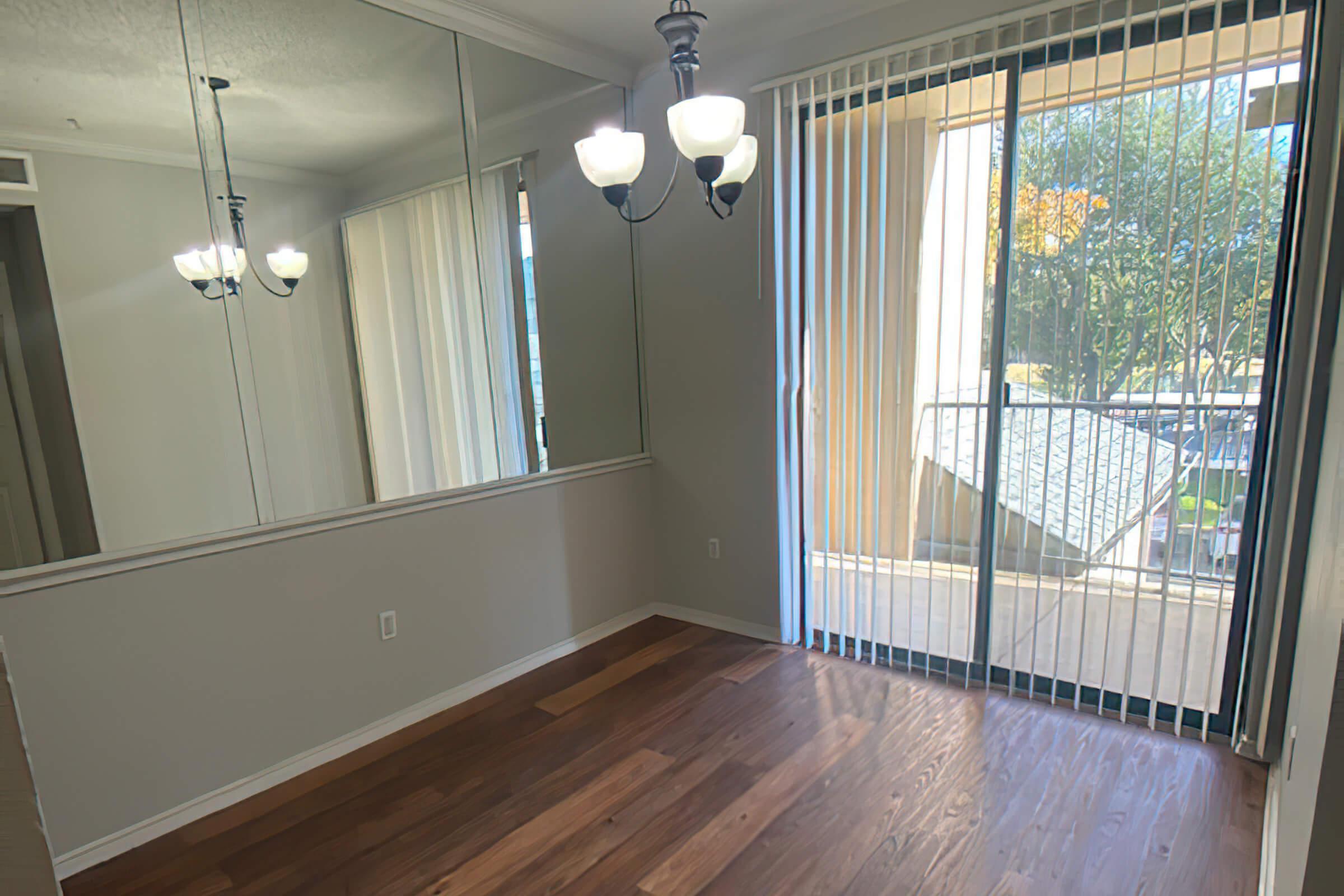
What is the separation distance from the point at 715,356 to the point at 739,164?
1.46 meters

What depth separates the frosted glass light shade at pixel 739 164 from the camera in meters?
1.98

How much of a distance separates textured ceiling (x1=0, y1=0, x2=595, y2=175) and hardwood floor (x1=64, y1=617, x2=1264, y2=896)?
2172 millimetres

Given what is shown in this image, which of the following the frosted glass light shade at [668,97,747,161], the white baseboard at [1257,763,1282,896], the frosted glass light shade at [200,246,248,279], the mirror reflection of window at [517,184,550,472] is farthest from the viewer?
the mirror reflection of window at [517,184,550,472]

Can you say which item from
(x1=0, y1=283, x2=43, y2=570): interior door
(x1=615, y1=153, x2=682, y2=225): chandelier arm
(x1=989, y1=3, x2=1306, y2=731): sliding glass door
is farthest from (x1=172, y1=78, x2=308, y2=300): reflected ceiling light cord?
(x1=989, y1=3, x2=1306, y2=731): sliding glass door

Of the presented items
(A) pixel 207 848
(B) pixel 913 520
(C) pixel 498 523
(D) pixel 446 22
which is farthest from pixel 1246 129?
(A) pixel 207 848

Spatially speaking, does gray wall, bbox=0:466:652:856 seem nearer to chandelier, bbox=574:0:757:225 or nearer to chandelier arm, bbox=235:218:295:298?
chandelier arm, bbox=235:218:295:298

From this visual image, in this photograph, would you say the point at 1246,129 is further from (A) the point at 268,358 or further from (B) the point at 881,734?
(A) the point at 268,358

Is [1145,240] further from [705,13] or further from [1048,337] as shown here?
[705,13]

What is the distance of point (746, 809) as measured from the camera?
2203mm

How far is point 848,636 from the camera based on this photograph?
129 inches

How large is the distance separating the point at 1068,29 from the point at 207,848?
3875 millimetres

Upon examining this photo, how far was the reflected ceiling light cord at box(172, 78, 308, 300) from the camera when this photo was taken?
217 cm

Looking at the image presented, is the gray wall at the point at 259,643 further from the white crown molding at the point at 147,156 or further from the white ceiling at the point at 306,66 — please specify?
the white ceiling at the point at 306,66

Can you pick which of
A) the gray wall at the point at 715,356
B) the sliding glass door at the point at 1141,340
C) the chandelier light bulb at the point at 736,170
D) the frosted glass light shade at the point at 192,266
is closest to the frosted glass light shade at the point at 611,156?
the chandelier light bulb at the point at 736,170
